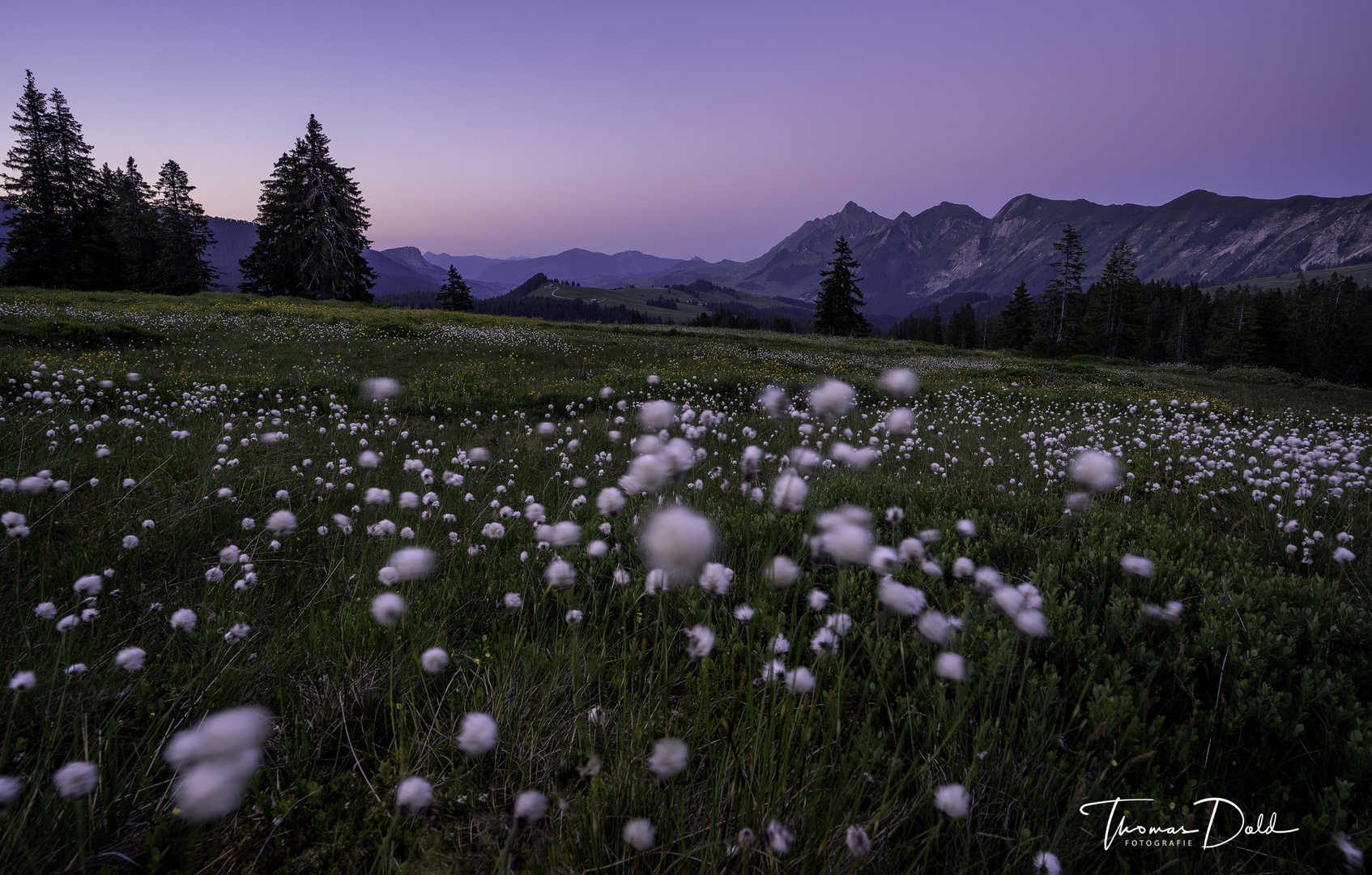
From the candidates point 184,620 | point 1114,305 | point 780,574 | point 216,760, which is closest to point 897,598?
point 780,574

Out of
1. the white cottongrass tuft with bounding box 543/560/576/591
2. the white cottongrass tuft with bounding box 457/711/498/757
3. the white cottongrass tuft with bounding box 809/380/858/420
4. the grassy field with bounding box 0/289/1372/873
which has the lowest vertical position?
the grassy field with bounding box 0/289/1372/873

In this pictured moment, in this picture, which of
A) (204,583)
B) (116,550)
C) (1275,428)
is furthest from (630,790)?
(1275,428)

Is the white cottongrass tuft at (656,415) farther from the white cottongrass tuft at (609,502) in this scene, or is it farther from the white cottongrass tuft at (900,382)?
the white cottongrass tuft at (900,382)

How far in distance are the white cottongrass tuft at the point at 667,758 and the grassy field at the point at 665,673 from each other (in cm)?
1

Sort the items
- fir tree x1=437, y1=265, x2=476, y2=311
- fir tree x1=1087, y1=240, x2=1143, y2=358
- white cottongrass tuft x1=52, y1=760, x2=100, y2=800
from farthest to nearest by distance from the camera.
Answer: fir tree x1=437, y1=265, x2=476, y2=311, fir tree x1=1087, y1=240, x2=1143, y2=358, white cottongrass tuft x1=52, y1=760, x2=100, y2=800

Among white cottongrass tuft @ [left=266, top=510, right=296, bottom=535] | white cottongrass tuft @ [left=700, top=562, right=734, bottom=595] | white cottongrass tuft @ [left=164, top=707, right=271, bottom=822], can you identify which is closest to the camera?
white cottongrass tuft @ [left=164, top=707, right=271, bottom=822]

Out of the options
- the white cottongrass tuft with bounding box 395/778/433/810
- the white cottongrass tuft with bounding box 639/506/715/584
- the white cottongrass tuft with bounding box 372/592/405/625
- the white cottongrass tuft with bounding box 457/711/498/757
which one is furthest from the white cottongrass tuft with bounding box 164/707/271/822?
the white cottongrass tuft with bounding box 639/506/715/584

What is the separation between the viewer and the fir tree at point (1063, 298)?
4559 centimetres

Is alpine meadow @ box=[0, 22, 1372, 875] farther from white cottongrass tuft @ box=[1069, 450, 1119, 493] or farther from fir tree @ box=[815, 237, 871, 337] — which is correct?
fir tree @ box=[815, 237, 871, 337]

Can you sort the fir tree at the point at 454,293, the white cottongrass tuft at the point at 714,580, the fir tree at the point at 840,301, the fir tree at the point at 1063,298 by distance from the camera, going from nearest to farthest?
the white cottongrass tuft at the point at 714,580
the fir tree at the point at 1063,298
the fir tree at the point at 840,301
the fir tree at the point at 454,293

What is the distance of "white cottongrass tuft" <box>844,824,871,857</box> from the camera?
130 cm

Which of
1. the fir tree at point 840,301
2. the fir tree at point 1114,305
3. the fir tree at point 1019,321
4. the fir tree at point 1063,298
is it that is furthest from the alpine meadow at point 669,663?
the fir tree at point 1019,321

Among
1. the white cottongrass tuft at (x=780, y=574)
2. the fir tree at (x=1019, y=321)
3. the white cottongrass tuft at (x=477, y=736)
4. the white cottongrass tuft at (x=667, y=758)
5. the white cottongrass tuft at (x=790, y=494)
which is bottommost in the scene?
the white cottongrass tuft at (x=667, y=758)

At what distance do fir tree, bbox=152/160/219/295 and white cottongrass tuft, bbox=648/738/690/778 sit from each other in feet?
197
